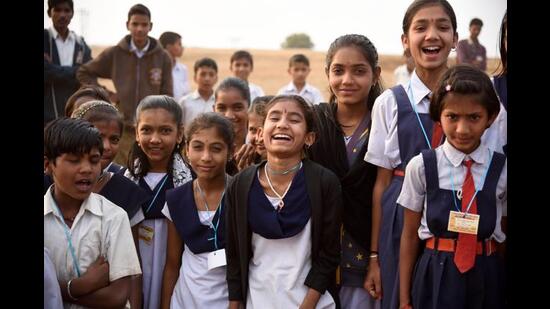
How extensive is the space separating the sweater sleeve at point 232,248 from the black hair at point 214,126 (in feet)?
1.44

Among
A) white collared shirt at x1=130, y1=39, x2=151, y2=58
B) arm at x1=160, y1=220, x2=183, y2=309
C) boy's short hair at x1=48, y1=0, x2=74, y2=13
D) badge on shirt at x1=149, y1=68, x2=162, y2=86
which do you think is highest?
boy's short hair at x1=48, y1=0, x2=74, y2=13

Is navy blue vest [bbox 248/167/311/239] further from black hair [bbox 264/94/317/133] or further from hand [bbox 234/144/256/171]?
hand [bbox 234/144/256/171]

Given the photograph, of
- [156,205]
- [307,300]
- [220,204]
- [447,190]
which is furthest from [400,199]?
[156,205]

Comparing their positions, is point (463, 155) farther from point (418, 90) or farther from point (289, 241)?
point (289, 241)

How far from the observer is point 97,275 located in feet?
8.96

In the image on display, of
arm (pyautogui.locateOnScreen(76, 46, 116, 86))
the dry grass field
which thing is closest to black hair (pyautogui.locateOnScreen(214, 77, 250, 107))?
arm (pyautogui.locateOnScreen(76, 46, 116, 86))

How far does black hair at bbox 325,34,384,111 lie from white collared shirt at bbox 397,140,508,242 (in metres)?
0.67

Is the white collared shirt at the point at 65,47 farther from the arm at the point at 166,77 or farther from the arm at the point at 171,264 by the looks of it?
→ the arm at the point at 171,264

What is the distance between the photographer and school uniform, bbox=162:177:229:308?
309 cm

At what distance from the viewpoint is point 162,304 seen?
331 cm

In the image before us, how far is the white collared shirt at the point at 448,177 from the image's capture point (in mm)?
2641

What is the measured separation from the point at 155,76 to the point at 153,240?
3948 millimetres

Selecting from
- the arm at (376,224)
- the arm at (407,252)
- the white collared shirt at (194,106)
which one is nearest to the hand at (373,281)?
the arm at (376,224)
